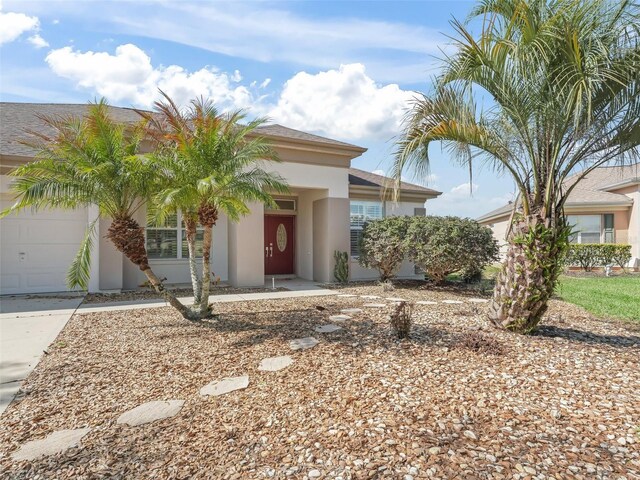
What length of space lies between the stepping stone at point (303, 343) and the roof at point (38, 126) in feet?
23.8

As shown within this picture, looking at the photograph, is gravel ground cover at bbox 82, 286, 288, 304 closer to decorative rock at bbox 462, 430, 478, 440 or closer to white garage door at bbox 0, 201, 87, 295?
white garage door at bbox 0, 201, 87, 295

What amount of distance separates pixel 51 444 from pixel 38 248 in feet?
30.9

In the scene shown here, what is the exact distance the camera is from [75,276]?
5965 mm

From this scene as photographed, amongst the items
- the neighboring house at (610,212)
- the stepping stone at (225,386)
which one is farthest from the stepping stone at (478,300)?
the neighboring house at (610,212)

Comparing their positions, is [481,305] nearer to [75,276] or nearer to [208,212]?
[208,212]

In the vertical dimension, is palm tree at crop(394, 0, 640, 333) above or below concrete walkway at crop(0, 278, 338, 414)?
above

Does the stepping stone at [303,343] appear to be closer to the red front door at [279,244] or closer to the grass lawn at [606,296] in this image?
the grass lawn at [606,296]

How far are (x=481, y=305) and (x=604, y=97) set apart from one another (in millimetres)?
4847

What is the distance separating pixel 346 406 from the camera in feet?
10.9

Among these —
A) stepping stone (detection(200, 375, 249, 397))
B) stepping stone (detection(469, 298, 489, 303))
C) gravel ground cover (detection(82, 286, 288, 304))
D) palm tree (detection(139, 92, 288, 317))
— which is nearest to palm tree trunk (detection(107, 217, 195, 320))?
palm tree (detection(139, 92, 288, 317))

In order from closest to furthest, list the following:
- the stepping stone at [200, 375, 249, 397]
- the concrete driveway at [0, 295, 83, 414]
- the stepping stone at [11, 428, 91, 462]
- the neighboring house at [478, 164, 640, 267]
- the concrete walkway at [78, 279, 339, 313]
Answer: the stepping stone at [11, 428, 91, 462] < the stepping stone at [200, 375, 249, 397] < the concrete driveway at [0, 295, 83, 414] < the concrete walkway at [78, 279, 339, 313] < the neighboring house at [478, 164, 640, 267]

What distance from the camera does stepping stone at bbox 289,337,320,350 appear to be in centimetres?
506

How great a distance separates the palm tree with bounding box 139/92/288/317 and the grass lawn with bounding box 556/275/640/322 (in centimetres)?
620

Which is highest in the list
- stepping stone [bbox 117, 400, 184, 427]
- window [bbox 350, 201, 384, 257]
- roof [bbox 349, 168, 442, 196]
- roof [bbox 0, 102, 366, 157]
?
roof [bbox 0, 102, 366, 157]
